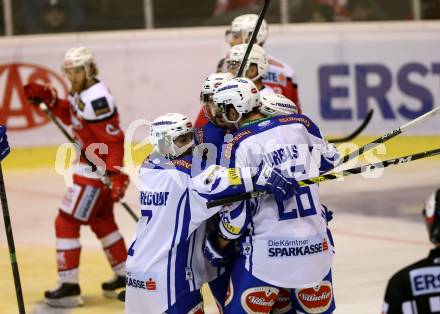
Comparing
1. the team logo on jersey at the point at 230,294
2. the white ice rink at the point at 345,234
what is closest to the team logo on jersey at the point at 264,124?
the team logo on jersey at the point at 230,294

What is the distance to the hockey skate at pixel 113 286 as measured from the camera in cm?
640

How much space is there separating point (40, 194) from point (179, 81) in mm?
1692

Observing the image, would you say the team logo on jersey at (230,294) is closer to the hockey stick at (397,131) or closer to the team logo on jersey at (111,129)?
the hockey stick at (397,131)

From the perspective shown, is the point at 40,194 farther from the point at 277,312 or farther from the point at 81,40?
the point at 277,312

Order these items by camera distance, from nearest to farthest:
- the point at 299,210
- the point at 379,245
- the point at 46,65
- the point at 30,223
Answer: the point at 299,210
the point at 379,245
the point at 30,223
the point at 46,65

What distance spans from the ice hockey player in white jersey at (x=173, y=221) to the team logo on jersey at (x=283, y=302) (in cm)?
33

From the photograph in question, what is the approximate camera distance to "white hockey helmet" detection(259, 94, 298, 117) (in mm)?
4621

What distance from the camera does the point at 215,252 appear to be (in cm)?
446

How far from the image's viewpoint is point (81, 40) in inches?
390

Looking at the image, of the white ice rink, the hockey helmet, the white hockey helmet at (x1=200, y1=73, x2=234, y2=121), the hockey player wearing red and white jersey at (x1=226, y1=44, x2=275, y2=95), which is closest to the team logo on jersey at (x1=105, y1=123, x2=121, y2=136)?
the hockey player wearing red and white jersey at (x1=226, y1=44, x2=275, y2=95)

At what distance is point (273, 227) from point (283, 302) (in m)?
0.42

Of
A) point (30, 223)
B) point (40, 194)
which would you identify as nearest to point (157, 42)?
point (40, 194)

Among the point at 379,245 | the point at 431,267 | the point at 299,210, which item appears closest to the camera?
the point at 431,267

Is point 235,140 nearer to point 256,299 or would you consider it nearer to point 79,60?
point 256,299
